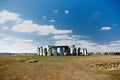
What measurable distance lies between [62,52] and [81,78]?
87523 millimetres

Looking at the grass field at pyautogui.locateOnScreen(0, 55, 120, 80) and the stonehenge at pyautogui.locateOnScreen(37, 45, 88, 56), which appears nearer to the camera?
the grass field at pyautogui.locateOnScreen(0, 55, 120, 80)

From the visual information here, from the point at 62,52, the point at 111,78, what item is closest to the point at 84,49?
the point at 62,52

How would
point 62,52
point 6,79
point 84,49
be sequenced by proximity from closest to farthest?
point 6,79
point 62,52
point 84,49

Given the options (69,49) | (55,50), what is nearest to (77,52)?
(69,49)

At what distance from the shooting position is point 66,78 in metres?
25.8

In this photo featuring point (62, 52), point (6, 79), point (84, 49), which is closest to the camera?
point (6, 79)

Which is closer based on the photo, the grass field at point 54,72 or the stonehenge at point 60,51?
the grass field at point 54,72

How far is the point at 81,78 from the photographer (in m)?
25.8

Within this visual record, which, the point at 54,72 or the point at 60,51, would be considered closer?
the point at 54,72

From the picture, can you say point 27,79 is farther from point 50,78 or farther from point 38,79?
point 50,78

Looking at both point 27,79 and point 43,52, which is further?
point 43,52

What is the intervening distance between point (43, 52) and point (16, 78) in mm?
91537

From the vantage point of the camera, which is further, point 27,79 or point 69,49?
point 69,49

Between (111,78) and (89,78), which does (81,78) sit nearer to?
(89,78)
